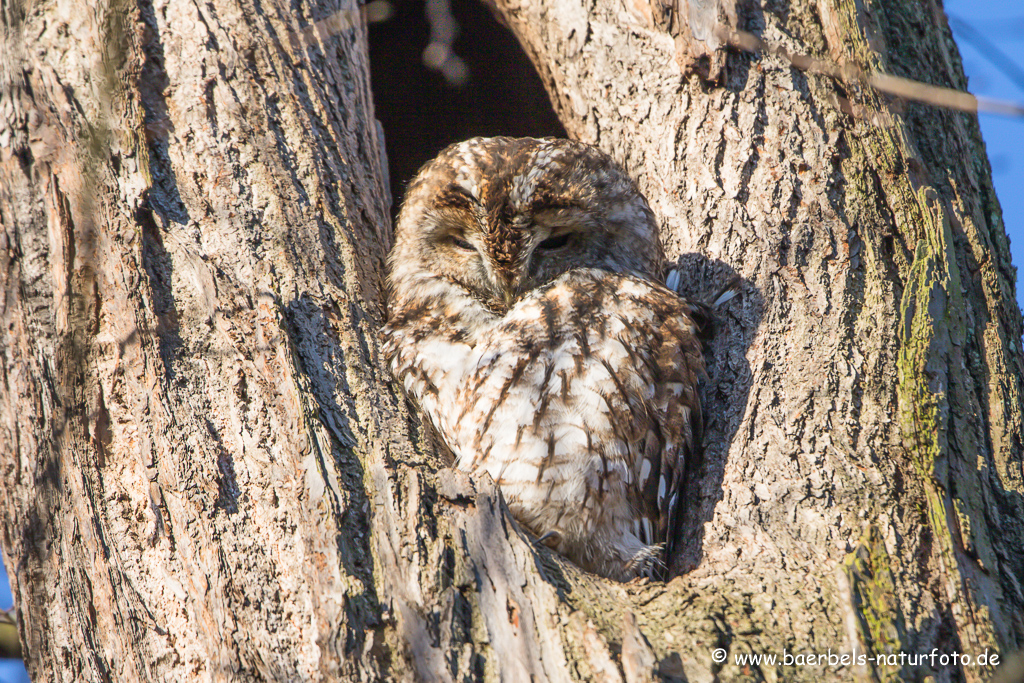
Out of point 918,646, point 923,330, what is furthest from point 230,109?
point 918,646

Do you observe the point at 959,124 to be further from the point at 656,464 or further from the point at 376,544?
the point at 376,544

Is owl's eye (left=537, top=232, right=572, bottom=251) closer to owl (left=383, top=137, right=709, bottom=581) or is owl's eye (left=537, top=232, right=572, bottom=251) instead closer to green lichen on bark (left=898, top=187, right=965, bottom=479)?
owl (left=383, top=137, right=709, bottom=581)

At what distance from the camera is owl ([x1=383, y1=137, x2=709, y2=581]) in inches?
80.6

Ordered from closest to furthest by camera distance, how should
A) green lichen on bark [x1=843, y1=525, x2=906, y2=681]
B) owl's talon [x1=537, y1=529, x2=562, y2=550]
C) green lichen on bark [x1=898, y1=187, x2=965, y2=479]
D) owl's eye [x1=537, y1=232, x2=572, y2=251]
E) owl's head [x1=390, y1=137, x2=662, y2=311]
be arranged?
1. green lichen on bark [x1=843, y1=525, x2=906, y2=681]
2. green lichen on bark [x1=898, y1=187, x2=965, y2=479]
3. owl's talon [x1=537, y1=529, x2=562, y2=550]
4. owl's head [x1=390, y1=137, x2=662, y2=311]
5. owl's eye [x1=537, y1=232, x2=572, y2=251]

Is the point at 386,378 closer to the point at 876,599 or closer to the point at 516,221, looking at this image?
the point at 516,221

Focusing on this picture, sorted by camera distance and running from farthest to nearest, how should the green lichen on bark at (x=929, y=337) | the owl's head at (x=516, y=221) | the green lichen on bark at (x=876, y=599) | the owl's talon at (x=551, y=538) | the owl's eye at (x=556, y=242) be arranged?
the owl's eye at (x=556, y=242) → the owl's head at (x=516, y=221) → the owl's talon at (x=551, y=538) → the green lichen on bark at (x=929, y=337) → the green lichen on bark at (x=876, y=599)

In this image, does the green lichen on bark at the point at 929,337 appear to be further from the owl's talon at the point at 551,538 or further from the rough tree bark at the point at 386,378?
the owl's talon at the point at 551,538

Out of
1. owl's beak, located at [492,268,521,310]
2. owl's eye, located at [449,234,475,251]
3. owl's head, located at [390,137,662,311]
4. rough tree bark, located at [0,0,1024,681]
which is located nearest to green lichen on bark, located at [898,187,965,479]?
rough tree bark, located at [0,0,1024,681]

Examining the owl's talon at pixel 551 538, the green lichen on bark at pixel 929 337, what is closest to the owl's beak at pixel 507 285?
the owl's talon at pixel 551 538

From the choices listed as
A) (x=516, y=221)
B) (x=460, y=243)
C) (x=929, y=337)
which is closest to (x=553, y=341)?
(x=516, y=221)

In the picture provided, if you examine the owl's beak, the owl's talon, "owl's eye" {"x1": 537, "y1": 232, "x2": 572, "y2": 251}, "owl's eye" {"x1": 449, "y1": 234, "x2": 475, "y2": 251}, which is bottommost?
the owl's talon

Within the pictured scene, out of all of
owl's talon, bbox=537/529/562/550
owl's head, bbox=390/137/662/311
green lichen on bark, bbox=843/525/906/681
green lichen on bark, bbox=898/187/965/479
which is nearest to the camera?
green lichen on bark, bbox=843/525/906/681

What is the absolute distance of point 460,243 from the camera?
2377 mm

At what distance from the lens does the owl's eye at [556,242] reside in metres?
2.35
